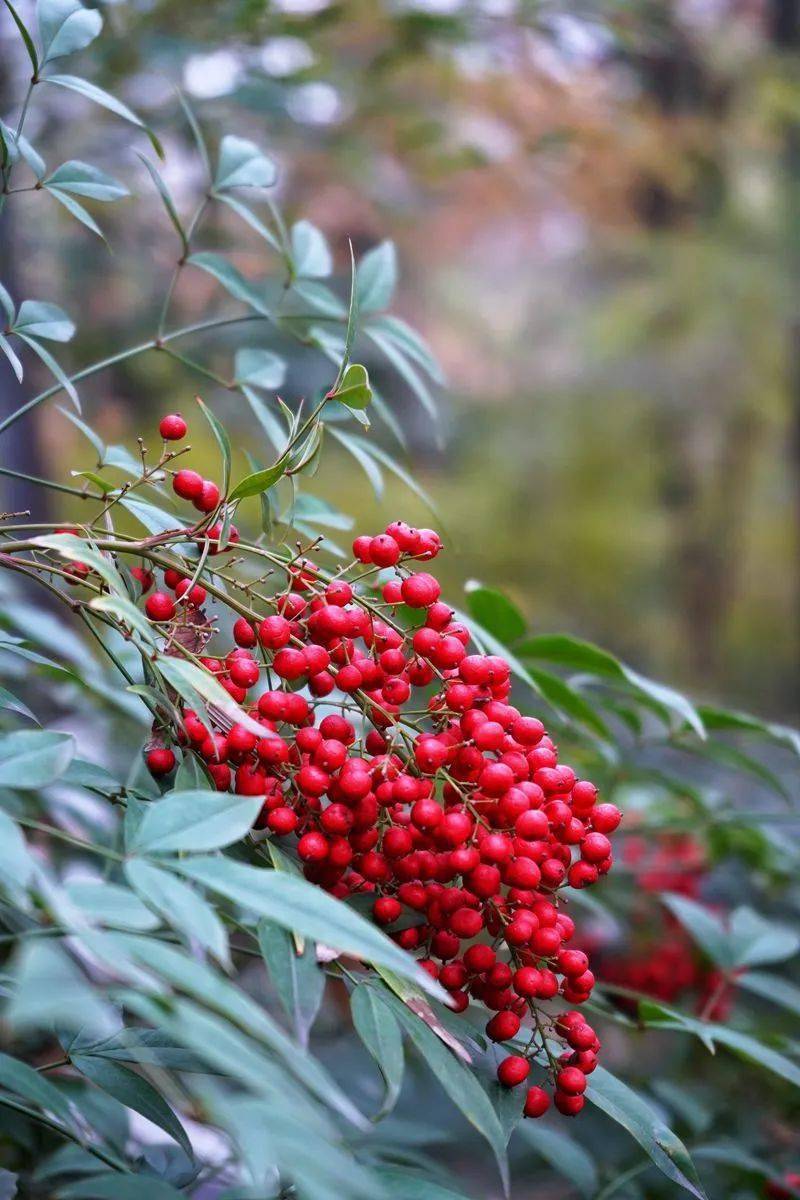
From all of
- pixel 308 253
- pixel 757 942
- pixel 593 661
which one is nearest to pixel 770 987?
pixel 757 942

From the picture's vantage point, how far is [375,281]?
0.72m

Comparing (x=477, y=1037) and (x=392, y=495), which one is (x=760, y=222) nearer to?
(x=392, y=495)

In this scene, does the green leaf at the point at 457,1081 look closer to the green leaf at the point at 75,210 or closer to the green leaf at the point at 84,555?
the green leaf at the point at 84,555

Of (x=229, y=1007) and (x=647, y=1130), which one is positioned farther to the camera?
(x=647, y=1130)

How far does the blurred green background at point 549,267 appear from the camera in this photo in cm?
160

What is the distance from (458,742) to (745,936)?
418 mm

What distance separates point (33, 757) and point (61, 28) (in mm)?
409

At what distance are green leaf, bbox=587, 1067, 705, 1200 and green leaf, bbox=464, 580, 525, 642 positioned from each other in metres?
0.30

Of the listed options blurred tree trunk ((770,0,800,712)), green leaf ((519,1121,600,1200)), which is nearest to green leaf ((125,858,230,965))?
green leaf ((519,1121,600,1200))

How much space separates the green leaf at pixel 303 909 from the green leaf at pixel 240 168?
0.49 metres

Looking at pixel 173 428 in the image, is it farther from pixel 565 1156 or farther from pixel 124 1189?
pixel 565 1156

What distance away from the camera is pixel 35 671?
2.85ft

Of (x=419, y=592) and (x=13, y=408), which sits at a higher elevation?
(x=419, y=592)

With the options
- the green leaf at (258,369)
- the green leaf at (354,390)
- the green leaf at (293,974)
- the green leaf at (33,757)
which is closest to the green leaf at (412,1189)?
the green leaf at (293,974)
